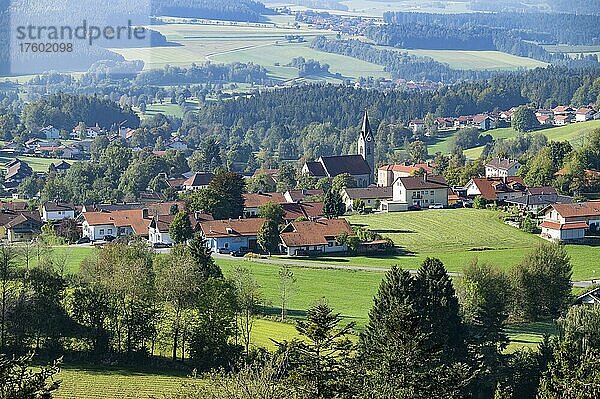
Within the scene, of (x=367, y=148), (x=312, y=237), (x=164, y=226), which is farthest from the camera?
(x=367, y=148)

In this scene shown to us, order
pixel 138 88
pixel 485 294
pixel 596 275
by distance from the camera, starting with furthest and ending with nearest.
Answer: pixel 138 88 < pixel 596 275 < pixel 485 294

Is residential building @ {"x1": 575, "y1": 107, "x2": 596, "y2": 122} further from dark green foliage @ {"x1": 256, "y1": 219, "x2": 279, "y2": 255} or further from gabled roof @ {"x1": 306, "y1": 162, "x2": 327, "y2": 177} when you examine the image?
dark green foliage @ {"x1": 256, "y1": 219, "x2": 279, "y2": 255}

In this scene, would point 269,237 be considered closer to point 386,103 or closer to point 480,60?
point 386,103

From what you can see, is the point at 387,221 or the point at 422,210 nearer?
the point at 387,221

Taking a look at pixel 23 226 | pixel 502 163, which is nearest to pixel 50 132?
pixel 23 226

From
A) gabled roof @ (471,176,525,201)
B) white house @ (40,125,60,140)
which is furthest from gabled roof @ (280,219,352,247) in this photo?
white house @ (40,125,60,140)

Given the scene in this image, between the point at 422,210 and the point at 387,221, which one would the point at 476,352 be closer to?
the point at 387,221

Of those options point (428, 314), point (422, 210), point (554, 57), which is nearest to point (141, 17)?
point (554, 57)
